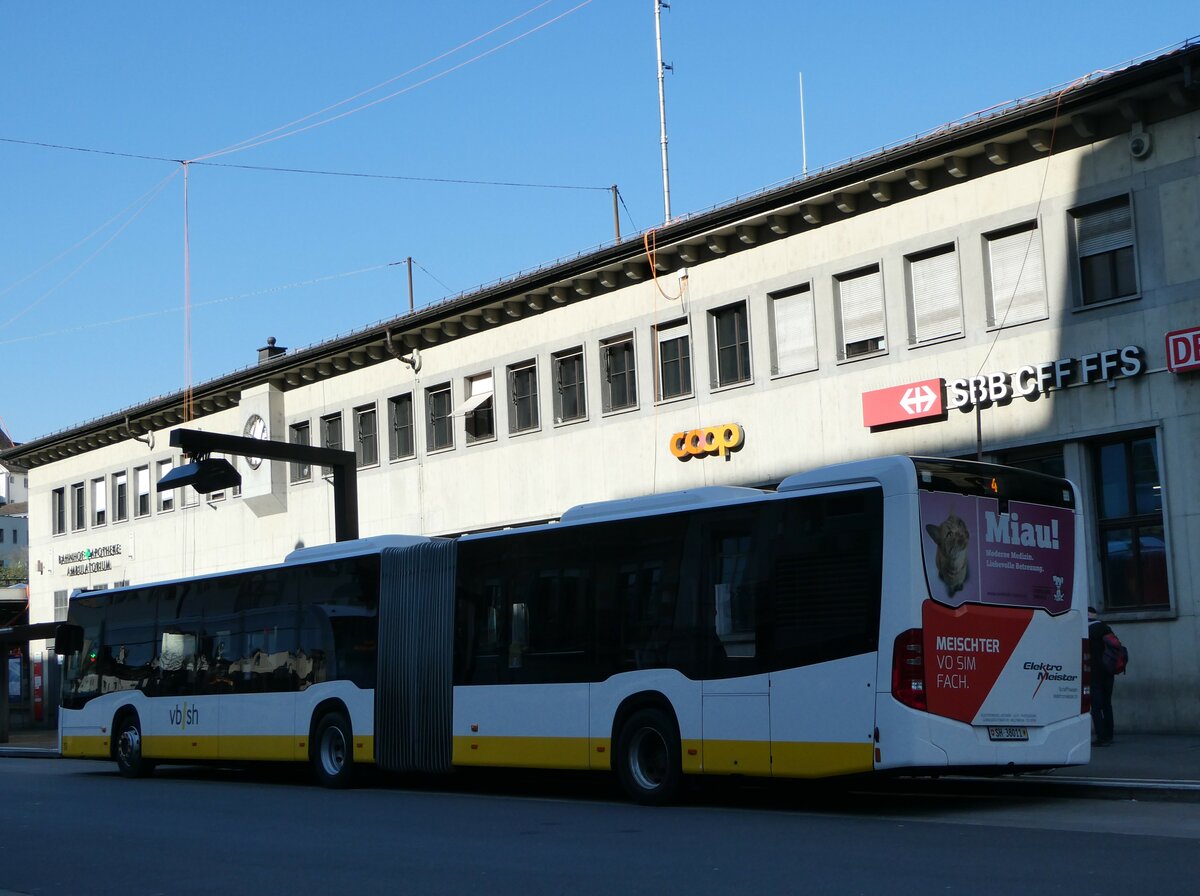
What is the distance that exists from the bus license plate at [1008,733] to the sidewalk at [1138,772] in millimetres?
1200

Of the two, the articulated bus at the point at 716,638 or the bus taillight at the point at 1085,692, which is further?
the bus taillight at the point at 1085,692

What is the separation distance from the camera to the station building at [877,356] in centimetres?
2155

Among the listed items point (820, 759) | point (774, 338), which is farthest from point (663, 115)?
point (820, 759)

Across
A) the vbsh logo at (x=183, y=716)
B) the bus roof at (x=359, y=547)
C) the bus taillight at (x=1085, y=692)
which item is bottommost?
the vbsh logo at (x=183, y=716)

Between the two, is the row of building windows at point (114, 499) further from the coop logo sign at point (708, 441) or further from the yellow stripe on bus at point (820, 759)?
the yellow stripe on bus at point (820, 759)

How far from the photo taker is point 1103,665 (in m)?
18.9

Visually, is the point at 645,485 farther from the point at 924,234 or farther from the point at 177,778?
the point at 177,778

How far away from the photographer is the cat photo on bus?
13352mm

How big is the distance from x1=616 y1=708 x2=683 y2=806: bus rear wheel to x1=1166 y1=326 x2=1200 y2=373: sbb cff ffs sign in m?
9.98

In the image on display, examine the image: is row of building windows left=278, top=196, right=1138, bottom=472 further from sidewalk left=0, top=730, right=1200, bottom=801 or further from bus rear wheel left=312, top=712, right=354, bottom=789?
bus rear wheel left=312, top=712, right=354, bottom=789

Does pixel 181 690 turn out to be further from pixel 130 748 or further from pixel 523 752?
pixel 523 752

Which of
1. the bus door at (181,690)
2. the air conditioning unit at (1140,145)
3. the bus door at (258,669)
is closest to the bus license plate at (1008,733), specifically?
the bus door at (258,669)

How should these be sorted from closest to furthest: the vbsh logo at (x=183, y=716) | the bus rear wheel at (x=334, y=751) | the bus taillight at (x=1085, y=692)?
the bus taillight at (x=1085, y=692) → the bus rear wheel at (x=334, y=751) → the vbsh logo at (x=183, y=716)

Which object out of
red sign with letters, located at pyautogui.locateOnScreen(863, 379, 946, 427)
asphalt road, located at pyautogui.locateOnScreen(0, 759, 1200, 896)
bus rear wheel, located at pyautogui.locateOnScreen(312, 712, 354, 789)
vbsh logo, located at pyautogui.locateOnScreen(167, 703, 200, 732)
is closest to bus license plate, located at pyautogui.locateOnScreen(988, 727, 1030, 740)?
asphalt road, located at pyautogui.locateOnScreen(0, 759, 1200, 896)
